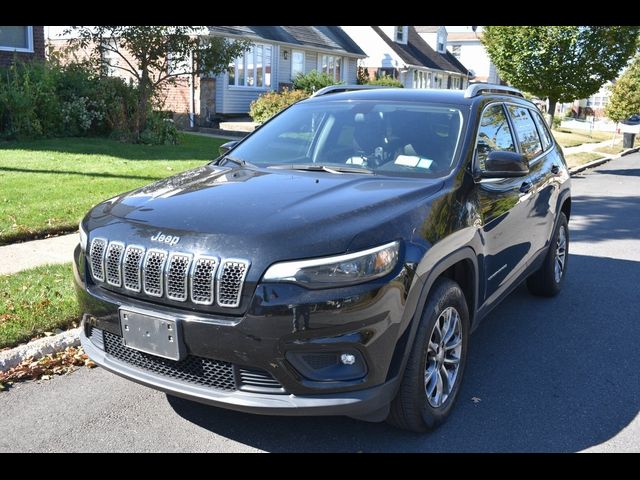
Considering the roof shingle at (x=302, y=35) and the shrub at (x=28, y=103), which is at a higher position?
the roof shingle at (x=302, y=35)

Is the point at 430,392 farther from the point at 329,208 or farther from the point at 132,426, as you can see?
the point at 132,426

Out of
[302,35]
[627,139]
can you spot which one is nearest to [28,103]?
[302,35]

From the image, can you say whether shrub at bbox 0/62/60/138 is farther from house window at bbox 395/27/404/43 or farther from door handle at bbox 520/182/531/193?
house window at bbox 395/27/404/43

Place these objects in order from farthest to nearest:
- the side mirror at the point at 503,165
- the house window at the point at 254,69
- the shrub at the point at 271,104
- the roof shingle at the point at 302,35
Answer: the house window at the point at 254,69
the roof shingle at the point at 302,35
the shrub at the point at 271,104
the side mirror at the point at 503,165

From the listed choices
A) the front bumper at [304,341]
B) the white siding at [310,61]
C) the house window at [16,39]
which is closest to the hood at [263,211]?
the front bumper at [304,341]

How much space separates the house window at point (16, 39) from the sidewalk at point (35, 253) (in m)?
12.3

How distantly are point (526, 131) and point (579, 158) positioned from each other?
1702 cm

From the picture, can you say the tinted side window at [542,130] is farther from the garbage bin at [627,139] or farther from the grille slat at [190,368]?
the garbage bin at [627,139]

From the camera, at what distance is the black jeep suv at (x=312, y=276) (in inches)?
118

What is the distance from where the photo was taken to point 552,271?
5.99 metres

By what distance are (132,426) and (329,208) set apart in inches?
63.4

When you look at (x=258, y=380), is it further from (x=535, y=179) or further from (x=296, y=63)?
(x=296, y=63)

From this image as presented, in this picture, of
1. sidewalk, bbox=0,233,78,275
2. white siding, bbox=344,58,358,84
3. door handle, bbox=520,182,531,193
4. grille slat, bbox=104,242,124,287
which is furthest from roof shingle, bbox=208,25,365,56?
grille slat, bbox=104,242,124,287

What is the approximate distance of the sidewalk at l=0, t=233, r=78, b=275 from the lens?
6.28 meters
